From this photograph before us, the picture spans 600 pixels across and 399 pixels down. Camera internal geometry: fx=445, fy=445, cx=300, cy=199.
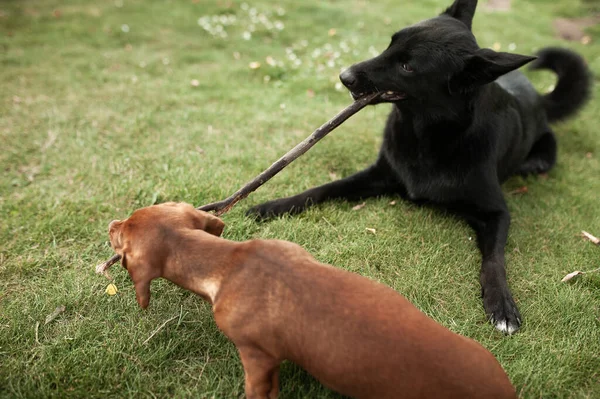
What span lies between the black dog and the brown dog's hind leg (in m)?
1.43

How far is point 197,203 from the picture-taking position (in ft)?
11.5

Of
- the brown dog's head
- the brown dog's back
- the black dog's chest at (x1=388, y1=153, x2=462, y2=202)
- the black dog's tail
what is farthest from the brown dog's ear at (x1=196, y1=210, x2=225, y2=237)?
the black dog's tail

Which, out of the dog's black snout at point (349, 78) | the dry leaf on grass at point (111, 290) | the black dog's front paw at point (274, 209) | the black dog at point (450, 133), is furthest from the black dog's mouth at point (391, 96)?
the dry leaf on grass at point (111, 290)

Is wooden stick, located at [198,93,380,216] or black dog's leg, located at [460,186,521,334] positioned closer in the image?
black dog's leg, located at [460,186,521,334]

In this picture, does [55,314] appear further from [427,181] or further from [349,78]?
[427,181]

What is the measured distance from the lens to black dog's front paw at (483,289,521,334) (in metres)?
2.58

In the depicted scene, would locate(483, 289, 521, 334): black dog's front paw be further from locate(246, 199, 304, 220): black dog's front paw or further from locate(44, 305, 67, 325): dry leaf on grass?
locate(44, 305, 67, 325): dry leaf on grass

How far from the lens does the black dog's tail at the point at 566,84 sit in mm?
4547

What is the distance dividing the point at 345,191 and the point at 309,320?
6.25 feet

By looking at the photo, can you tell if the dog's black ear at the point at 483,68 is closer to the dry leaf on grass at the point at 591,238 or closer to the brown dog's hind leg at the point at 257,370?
the dry leaf on grass at the point at 591,238

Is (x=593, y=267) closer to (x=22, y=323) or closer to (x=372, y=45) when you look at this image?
(x=22, y=323)

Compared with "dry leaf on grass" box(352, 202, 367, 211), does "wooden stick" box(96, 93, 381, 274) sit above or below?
above

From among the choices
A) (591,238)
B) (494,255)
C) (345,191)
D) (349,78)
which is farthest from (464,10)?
(591,238)

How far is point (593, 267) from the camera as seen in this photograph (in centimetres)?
312
